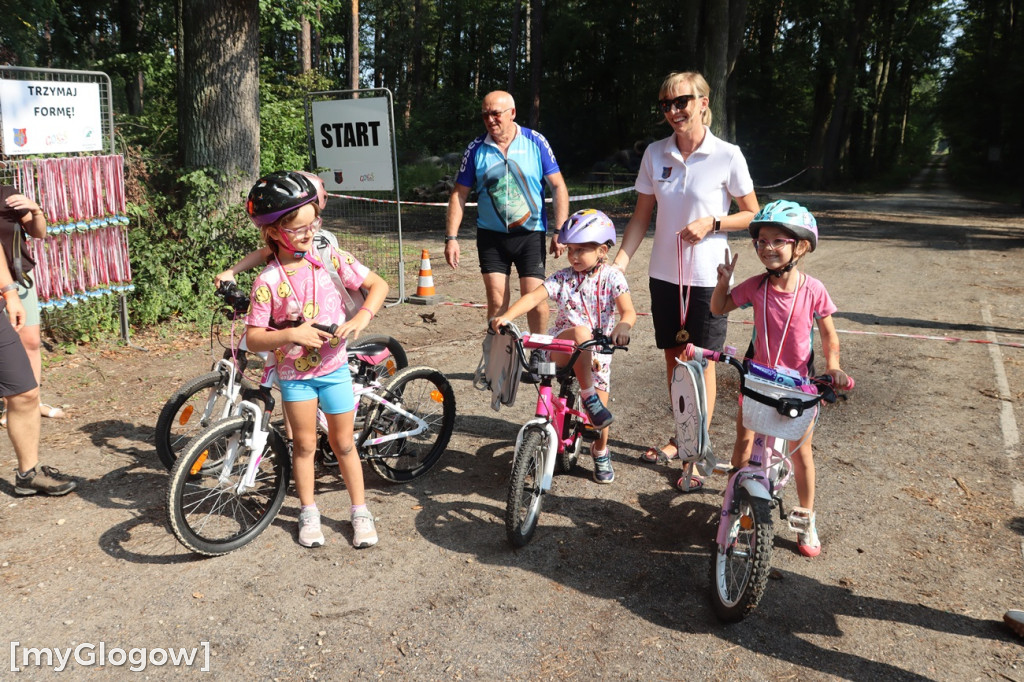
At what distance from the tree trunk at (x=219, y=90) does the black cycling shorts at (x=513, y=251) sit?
4.73 meters

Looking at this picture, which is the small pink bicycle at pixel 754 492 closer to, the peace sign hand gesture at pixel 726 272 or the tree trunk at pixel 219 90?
the peace sign hand gesture at pixel 726 272

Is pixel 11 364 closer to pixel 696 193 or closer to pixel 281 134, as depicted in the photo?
pixel 696 193

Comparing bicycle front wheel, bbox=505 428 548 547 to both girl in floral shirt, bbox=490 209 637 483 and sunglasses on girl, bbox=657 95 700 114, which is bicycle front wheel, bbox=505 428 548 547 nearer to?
girl in floral shirt, bbox=490 209 637 483

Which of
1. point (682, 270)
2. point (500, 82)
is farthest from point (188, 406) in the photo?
point (500, 82)

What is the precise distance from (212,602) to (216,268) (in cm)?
597

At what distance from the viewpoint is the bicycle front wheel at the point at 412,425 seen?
4.93m

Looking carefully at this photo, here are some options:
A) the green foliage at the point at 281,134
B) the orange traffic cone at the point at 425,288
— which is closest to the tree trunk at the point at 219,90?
the orange traffic cone at the point at 425,288

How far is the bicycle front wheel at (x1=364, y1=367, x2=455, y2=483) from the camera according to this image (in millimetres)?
4930

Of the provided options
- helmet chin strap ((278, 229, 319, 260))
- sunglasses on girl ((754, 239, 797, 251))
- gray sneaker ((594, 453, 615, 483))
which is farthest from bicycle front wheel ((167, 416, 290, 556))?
sunglasses on girl ((754, 239, 797, 251))

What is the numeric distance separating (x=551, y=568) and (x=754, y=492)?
3.75ft

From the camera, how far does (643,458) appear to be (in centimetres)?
555

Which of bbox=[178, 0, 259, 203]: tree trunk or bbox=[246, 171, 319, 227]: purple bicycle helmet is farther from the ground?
bbox=[178, 0, 259, 203]: tree trunk

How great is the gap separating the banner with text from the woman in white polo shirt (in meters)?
5.22

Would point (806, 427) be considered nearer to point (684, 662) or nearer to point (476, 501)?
point (684, 662)
